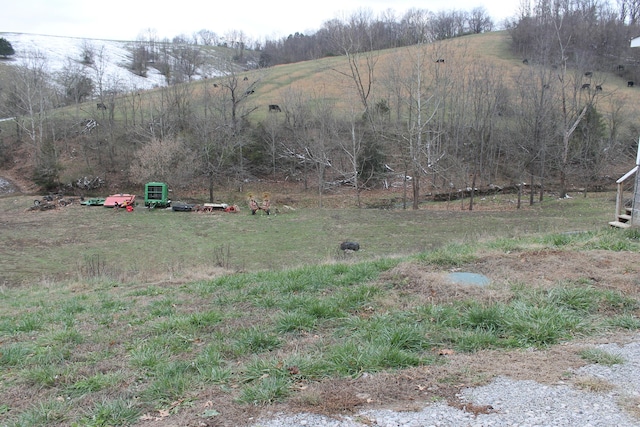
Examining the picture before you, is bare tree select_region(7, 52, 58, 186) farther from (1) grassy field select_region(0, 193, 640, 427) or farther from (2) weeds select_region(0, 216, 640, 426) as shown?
(2) weeds select_region(0, 216, 640, 426)

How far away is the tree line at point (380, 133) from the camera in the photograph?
2905 cm

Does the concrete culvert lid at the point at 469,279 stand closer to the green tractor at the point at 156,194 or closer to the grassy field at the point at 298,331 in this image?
the grassy field at the point at 298,331

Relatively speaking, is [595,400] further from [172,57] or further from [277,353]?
[172,57]

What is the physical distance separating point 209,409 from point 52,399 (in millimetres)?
1407

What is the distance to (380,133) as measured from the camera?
110 feet

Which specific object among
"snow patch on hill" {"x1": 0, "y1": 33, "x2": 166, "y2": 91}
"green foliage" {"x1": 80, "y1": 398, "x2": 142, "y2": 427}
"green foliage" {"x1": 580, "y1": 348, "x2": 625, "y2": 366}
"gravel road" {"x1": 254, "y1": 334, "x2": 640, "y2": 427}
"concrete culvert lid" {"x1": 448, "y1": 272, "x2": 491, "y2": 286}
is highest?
"snow patch on hill" {"x1": 0, "y1": 33, "x2": 166, "y2": 91}

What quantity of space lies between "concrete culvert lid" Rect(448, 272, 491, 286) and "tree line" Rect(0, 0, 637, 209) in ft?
61.1

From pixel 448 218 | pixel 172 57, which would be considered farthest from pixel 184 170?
pixel 172 57

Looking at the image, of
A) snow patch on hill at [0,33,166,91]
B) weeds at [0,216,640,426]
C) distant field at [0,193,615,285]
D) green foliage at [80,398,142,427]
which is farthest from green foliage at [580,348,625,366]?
snow patch on hill at [0,33,166,91]

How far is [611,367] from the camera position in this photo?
12.6 feet

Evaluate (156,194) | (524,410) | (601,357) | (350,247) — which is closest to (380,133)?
(156,194)

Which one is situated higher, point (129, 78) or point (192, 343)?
point (129, 78)

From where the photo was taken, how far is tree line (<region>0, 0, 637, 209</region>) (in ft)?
95.3

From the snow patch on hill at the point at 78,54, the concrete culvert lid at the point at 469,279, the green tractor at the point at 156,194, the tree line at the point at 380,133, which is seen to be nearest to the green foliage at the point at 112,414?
→ the concrete culvert lid at the point at 469,279
